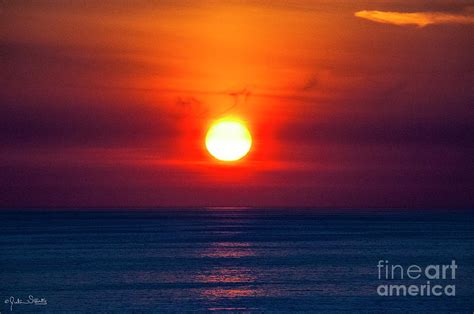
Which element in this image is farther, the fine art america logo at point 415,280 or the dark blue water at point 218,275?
the fine art america logo at point 415,280

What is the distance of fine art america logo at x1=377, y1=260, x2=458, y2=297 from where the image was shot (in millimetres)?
27375

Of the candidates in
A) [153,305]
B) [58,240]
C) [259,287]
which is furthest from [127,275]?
[58,240]

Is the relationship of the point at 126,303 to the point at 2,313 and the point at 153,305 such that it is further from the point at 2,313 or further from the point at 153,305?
the point at 2,313

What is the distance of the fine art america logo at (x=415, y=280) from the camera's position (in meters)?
27.4

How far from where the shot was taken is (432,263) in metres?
42.7

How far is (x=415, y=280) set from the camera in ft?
106
